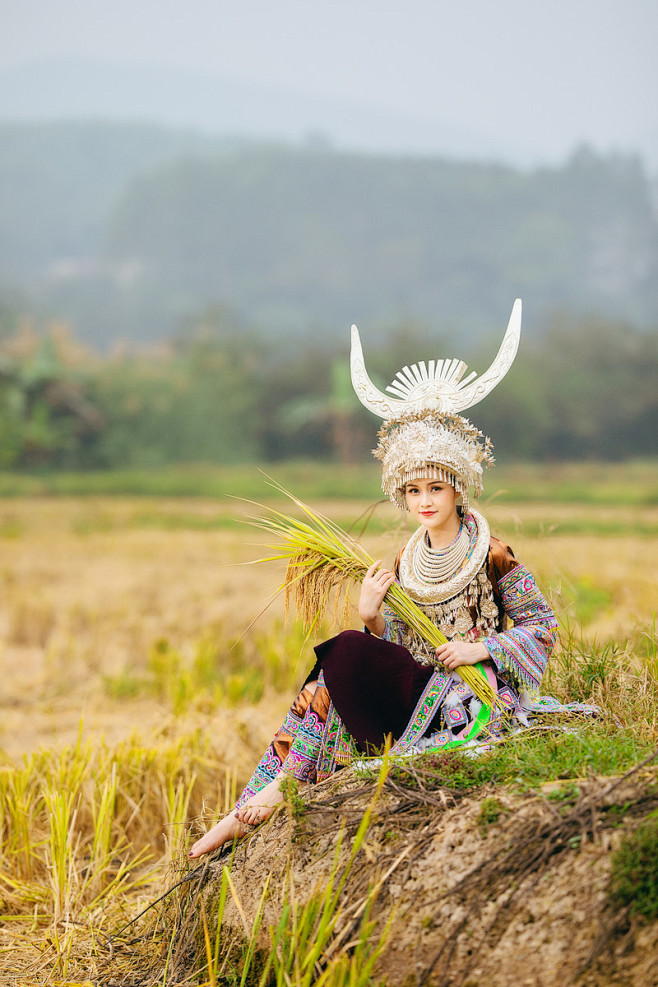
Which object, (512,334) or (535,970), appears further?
(512,334)

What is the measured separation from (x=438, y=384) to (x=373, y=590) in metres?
0.81

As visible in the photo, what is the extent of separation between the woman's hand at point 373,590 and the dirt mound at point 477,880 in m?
0.59

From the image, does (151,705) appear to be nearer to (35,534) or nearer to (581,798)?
(581,798)

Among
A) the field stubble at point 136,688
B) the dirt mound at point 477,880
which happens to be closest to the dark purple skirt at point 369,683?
the dirt mound at point 477,880

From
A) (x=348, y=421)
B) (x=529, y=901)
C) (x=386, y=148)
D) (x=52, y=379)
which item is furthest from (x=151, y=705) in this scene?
(x=386, y=148)

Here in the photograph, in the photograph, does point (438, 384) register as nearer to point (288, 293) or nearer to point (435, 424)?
point (435, 424)

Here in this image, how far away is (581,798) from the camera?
2.25 metres

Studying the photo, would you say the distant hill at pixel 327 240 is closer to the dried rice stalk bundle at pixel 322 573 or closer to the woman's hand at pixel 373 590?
the dried rice stalk bundle at pixel 322 573

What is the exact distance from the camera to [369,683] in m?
2.87

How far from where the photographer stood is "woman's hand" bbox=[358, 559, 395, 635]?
2.98 meters

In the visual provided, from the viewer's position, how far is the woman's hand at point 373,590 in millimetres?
2982

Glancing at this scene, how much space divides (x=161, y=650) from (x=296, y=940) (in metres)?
5.29

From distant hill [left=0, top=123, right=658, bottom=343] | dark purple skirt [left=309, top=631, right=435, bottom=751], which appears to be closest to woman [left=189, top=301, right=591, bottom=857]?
dark purple skirt [left=309, top=631, right=435, bottom=751]

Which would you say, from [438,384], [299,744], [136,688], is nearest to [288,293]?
[136,688]
